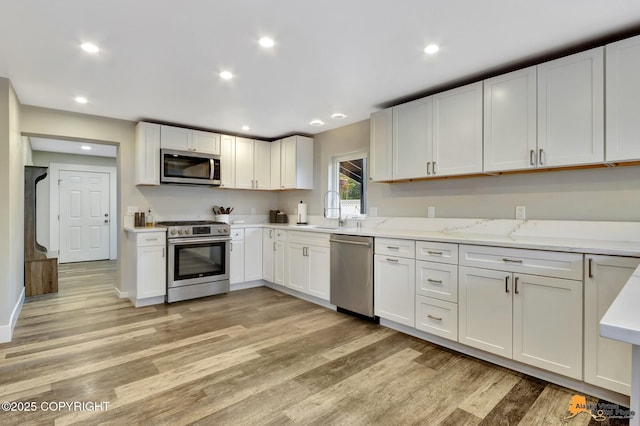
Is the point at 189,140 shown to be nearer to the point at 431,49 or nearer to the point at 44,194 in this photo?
the point at 431,49

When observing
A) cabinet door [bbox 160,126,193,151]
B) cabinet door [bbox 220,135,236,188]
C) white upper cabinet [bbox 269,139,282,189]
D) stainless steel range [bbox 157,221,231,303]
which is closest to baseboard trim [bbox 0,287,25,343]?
stainless steel range [bbox 157,221,231,303]

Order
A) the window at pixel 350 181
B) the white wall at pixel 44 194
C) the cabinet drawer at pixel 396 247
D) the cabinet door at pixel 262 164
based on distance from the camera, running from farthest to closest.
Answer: the white wall at pixel 44 194
the cabinet door at pixel 262 164
the window at pixel 350 181
the cabinet drawer at pixel 396 247

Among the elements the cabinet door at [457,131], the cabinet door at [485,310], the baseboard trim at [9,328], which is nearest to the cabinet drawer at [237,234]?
the baseboard trim at [9,328]

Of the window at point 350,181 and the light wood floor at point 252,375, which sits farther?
the window at point 350,181

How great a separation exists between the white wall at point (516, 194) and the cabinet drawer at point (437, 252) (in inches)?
25.9

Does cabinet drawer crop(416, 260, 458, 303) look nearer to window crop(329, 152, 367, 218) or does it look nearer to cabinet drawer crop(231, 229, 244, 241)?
window crop(329, 152, 367, 218)

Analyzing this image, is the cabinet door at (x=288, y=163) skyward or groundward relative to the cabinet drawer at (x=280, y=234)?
skyward

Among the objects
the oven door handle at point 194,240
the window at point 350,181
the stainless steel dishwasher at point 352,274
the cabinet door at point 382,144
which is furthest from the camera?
the window at point 350,181

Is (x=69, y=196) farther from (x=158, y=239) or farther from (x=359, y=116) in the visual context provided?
(x=359, y=116)

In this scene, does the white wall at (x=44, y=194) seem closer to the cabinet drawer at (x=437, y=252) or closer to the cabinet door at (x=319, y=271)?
the cabinet door at (x=319, y=271)

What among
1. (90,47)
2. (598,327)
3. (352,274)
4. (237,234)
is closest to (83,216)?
(237,234)

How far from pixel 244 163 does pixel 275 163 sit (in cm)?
48

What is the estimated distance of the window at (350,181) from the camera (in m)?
4.29

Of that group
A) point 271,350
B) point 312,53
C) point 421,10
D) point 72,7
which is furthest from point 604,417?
point 72,7
